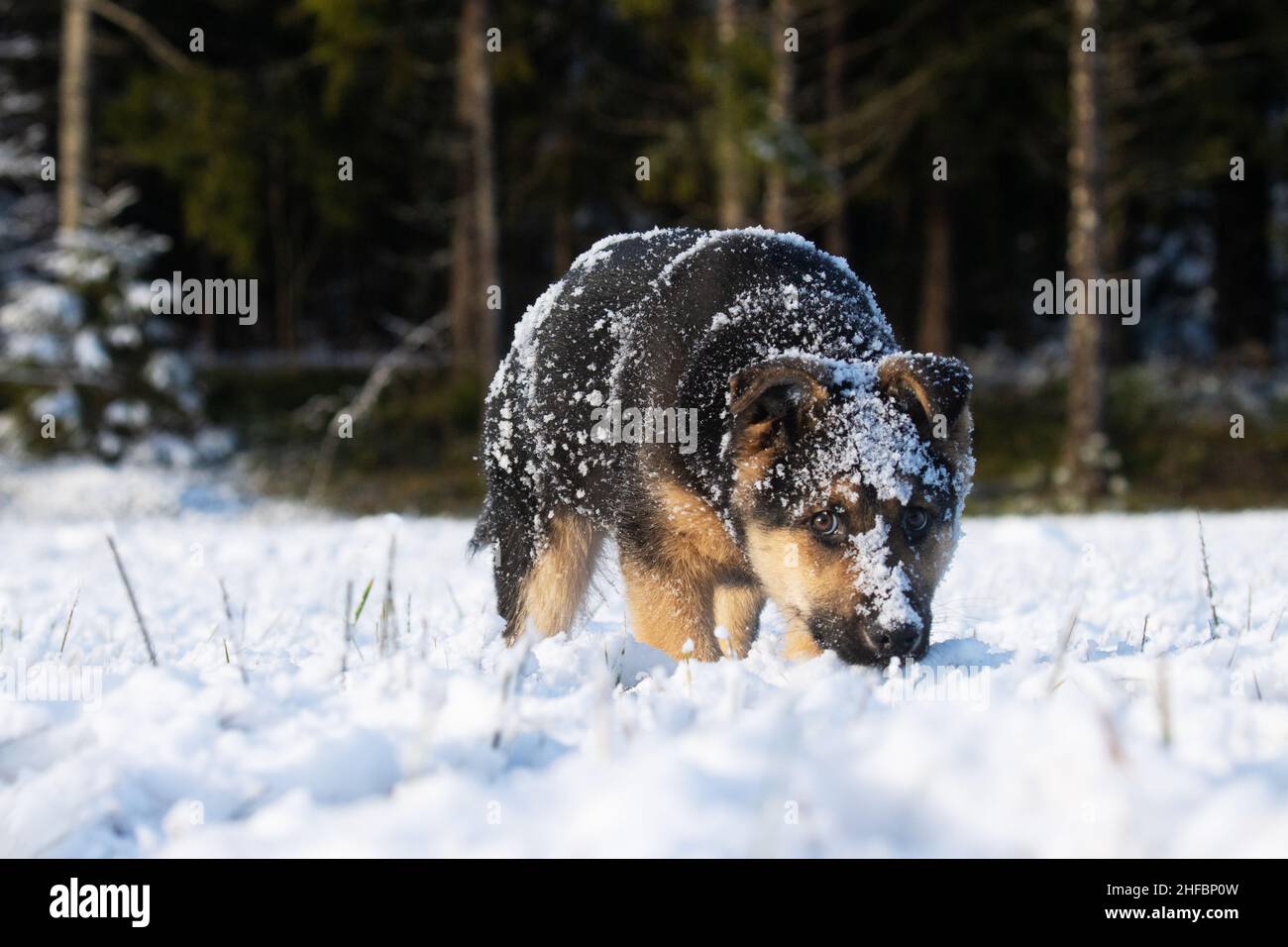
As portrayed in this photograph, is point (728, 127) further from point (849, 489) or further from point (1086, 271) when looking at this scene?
point (849, 489)

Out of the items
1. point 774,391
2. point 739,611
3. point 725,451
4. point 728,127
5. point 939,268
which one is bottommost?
point 739,611

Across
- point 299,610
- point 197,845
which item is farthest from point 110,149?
point 197,845

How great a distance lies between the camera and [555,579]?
5.17m

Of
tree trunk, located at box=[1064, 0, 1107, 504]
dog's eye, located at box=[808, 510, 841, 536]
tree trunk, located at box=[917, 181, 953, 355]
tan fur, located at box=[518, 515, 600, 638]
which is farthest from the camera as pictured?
tree trunk, located at box=[917, 181, 953, 355]

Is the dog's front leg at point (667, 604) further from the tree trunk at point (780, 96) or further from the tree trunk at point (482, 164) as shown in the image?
the tree trunk at point (482, 164)

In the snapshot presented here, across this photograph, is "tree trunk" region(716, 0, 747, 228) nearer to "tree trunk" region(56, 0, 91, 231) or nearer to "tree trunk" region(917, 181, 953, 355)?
"tree trunk" region(917, 181, 953, 355)

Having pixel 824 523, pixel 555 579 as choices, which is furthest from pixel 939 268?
pixel 824 523

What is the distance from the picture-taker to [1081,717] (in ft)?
7.00

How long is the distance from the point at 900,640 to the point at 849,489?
1.81ft

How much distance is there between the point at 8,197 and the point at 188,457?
59.3 feet

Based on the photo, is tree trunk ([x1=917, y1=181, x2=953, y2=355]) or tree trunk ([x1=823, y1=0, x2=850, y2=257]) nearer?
tree trunk ([x1=823, y1=0, x2=850, y2=257])

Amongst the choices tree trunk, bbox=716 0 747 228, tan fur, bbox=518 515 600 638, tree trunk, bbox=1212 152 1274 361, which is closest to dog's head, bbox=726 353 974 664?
tan fur, bbox=518 515 600 638

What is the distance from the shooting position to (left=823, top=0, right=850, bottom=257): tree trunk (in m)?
17.6

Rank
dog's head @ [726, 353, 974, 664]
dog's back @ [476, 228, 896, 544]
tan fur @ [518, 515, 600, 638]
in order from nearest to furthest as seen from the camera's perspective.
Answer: dog's head @ [726, 353, 974, 664]
dog's back @ [476, 228, 896, 544]
tan fur @ [518, 515, 600, 638]
